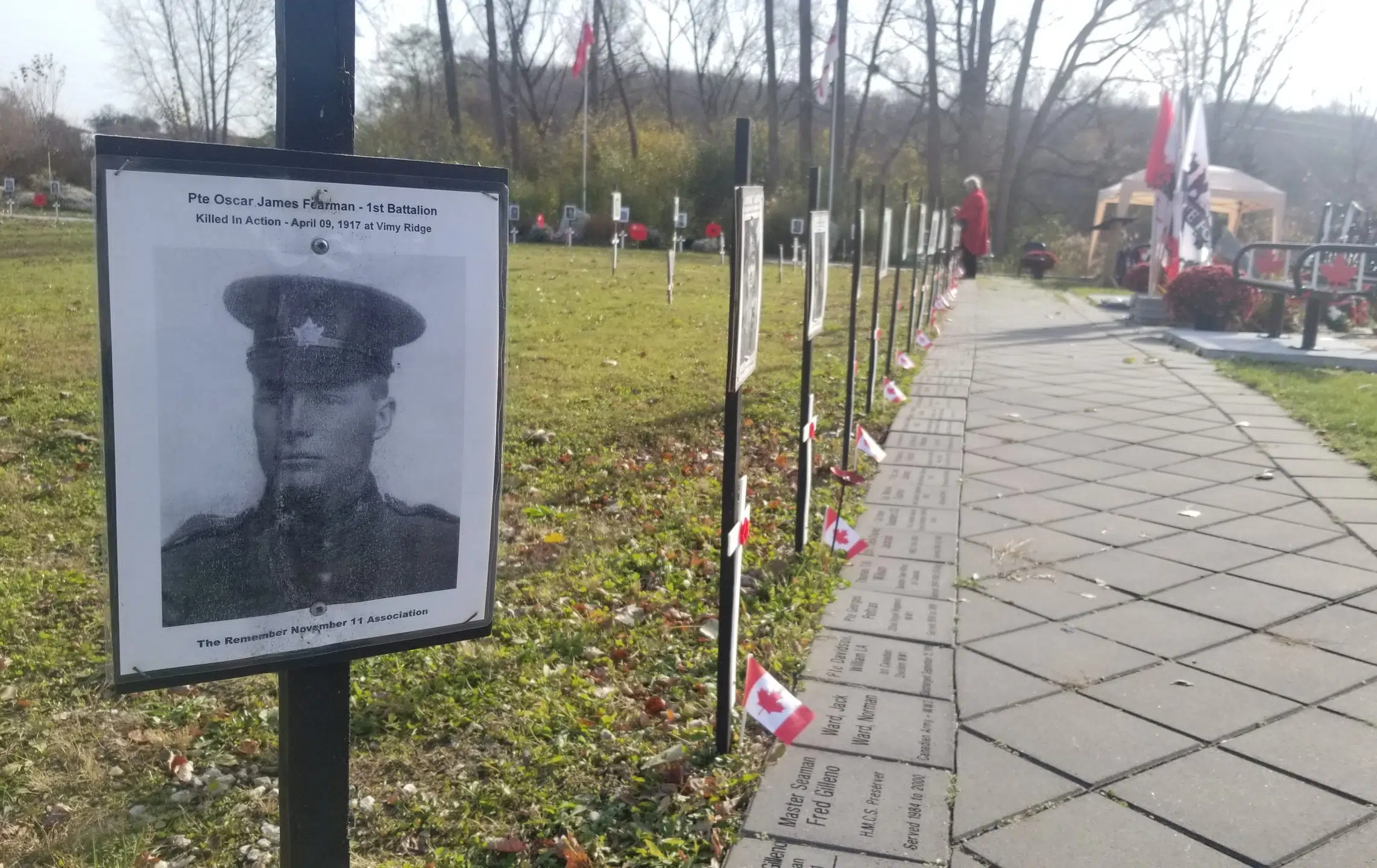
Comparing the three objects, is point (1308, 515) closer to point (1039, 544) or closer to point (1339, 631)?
point (1039, 544)

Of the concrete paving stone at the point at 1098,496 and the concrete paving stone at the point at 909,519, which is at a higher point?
the concrete paving stone at the point at 1098,496

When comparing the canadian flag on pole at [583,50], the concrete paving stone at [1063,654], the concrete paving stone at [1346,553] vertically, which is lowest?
the concrete paving stone at [1063,654]

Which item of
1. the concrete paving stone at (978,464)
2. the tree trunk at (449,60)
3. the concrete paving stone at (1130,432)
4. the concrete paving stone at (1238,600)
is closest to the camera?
the concrete paving stone at (1238,600)

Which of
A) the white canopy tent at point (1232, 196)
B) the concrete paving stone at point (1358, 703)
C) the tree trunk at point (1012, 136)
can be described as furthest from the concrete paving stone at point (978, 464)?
the tree trunk at point (1012, 136)

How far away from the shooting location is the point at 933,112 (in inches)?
1540

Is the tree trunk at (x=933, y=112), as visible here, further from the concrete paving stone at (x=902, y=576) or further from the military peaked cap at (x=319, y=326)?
the military peaked cap at (x=319, y=326)

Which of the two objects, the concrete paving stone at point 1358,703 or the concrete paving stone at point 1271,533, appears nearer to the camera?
the concrete paving stone at point 1358,703

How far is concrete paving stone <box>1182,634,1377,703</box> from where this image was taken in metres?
3.43

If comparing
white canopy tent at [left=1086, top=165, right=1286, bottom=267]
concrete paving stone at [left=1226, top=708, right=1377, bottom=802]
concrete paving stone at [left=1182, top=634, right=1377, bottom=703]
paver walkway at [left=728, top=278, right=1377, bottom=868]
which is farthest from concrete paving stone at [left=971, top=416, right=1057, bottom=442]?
white canopy tent at [left=1086, top=165, right=1286, bottom=267]

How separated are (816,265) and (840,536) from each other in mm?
1115

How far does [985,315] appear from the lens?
16.5 meters

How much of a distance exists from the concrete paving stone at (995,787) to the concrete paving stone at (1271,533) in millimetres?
2633

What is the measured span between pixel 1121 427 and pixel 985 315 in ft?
30.0

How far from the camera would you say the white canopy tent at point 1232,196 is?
21.0 meters
